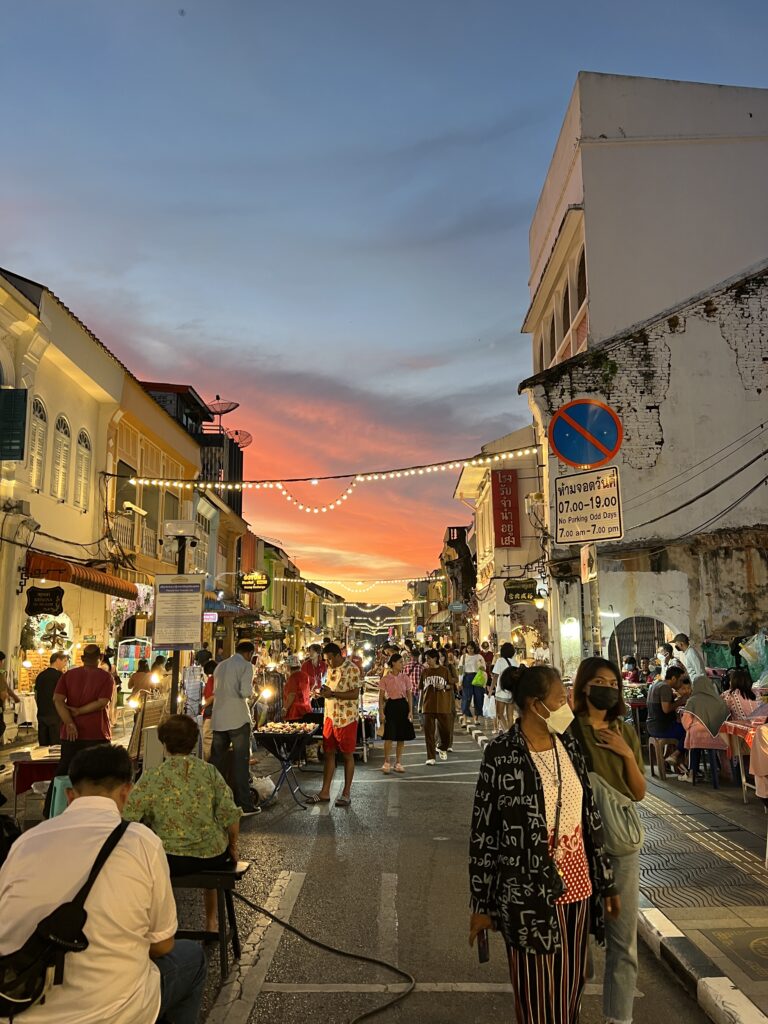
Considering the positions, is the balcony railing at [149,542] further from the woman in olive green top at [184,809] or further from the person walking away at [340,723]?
the woman in olive green top at [184,809]

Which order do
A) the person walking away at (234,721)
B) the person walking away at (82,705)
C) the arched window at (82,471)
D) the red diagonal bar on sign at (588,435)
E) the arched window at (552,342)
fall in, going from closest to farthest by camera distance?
the red diagonal bar on sign at (588,435), the person walking away at (82,705), the person walking away at (234,721), the arched window at (82,471), the arched window at (552,342)

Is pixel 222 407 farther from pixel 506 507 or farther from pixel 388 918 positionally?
pixel 388 918

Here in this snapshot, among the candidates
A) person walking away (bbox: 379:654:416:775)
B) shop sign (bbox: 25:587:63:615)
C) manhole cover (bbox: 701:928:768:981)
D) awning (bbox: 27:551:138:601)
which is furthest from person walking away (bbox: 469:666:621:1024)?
shop sign (bbox: 25:587:63:615)

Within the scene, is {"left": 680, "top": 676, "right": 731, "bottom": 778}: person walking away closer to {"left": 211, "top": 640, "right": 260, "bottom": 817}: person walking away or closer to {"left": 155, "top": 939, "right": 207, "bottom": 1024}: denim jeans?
{"left": 211, "top": 640, "right": 260, "bottom": 817}: person walking away

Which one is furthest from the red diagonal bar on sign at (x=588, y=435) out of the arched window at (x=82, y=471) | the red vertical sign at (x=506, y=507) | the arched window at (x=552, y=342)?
the red vertical sign at (x=506, y=507)

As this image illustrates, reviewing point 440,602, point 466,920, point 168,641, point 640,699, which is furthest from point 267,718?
point 440,602

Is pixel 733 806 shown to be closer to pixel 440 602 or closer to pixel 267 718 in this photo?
pixel 267 718

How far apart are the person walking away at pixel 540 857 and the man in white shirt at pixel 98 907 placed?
1.31m

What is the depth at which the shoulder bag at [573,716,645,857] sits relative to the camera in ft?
12.6

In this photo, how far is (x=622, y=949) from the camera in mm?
3850

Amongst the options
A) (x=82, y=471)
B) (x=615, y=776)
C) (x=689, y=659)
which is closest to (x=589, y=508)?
(x=615, y=776)

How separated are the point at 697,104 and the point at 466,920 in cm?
2233

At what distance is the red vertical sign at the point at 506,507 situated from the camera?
30172mm

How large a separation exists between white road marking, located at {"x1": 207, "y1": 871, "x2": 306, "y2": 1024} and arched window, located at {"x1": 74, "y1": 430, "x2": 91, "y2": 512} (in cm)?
1463
